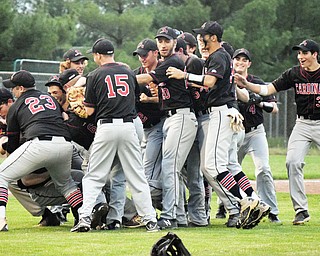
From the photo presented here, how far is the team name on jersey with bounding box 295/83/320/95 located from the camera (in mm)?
10648

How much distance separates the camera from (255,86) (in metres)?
10.9

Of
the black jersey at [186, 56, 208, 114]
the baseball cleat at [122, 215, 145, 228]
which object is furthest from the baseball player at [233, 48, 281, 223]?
the baseball cleat at [122, 215, 145, 228]

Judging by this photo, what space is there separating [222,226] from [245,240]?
1785mm

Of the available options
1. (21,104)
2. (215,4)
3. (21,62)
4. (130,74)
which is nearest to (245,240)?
(130,74)

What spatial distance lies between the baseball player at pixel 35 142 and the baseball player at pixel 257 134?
2549 millimetres

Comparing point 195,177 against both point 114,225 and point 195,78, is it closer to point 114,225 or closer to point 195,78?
point 114,225

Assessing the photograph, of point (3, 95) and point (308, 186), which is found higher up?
point (3, 95)

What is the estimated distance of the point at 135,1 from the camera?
126 ft

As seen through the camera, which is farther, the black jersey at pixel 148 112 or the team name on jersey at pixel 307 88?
the black jersey at pixel 148 112

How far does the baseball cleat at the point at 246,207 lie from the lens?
9750mm

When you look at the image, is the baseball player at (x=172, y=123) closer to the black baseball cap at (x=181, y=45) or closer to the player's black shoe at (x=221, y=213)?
the black baseball cap at (x=181, y=45)

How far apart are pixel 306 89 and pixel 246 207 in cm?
183

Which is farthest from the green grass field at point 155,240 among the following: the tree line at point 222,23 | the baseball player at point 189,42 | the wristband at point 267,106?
the tree line at point 222,23

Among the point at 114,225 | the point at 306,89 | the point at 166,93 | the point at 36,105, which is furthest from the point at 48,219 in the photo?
the point at 306,89
